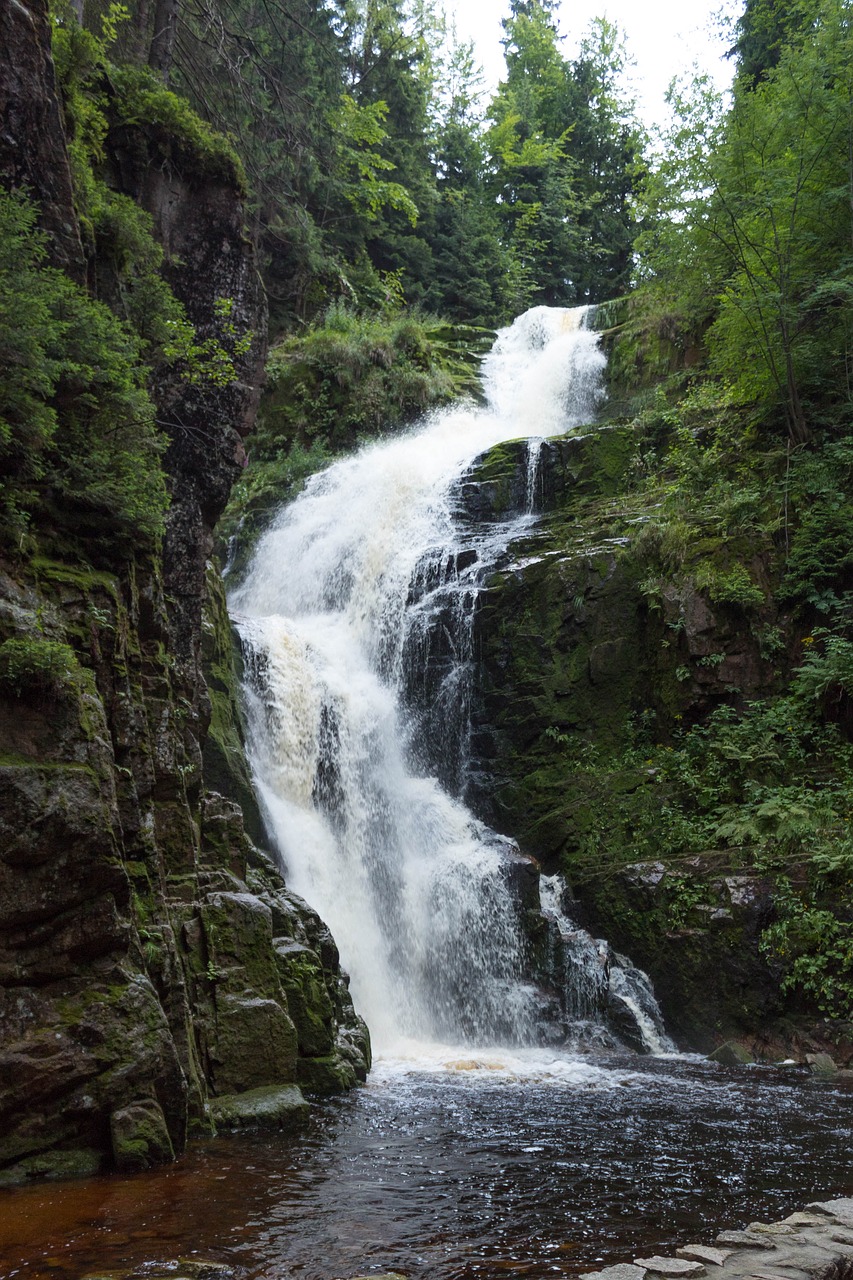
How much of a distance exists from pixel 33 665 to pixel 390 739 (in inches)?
349

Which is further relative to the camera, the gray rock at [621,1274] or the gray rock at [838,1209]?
the gray rock at [838,1209]

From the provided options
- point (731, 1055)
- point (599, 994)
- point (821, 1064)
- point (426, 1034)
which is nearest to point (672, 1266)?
point (821, 1064)

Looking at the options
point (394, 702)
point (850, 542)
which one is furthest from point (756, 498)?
point (394, 702)

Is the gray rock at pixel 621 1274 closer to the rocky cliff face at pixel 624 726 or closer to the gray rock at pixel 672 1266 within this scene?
the gray rock at pixel 672 1266

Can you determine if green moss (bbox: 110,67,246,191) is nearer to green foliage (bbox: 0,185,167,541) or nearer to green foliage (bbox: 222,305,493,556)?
green foliage (bbox: 0,185,167,541)

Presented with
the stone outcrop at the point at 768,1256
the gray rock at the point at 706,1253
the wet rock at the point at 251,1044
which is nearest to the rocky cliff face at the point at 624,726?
the wet rock at the point at 251,1044

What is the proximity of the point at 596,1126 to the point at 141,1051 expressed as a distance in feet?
11.3

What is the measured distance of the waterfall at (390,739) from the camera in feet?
37.5

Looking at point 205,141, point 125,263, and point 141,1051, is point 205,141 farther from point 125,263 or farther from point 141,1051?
point 141,1051

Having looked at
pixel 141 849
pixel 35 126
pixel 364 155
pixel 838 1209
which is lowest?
pixel 838 1209

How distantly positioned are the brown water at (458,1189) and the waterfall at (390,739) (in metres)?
3.46

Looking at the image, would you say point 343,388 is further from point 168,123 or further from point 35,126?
point 35,126

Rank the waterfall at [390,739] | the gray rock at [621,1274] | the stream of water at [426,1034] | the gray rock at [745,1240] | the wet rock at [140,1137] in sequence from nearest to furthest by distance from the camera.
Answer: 1. the gray rock at [621,1274]
2. the gray rock at [745,1240]
3. the stream of water at [426,1034]
4. the wet rock at [140,1137]
5. the waterfall at [390,739]

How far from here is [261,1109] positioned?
6906mm
